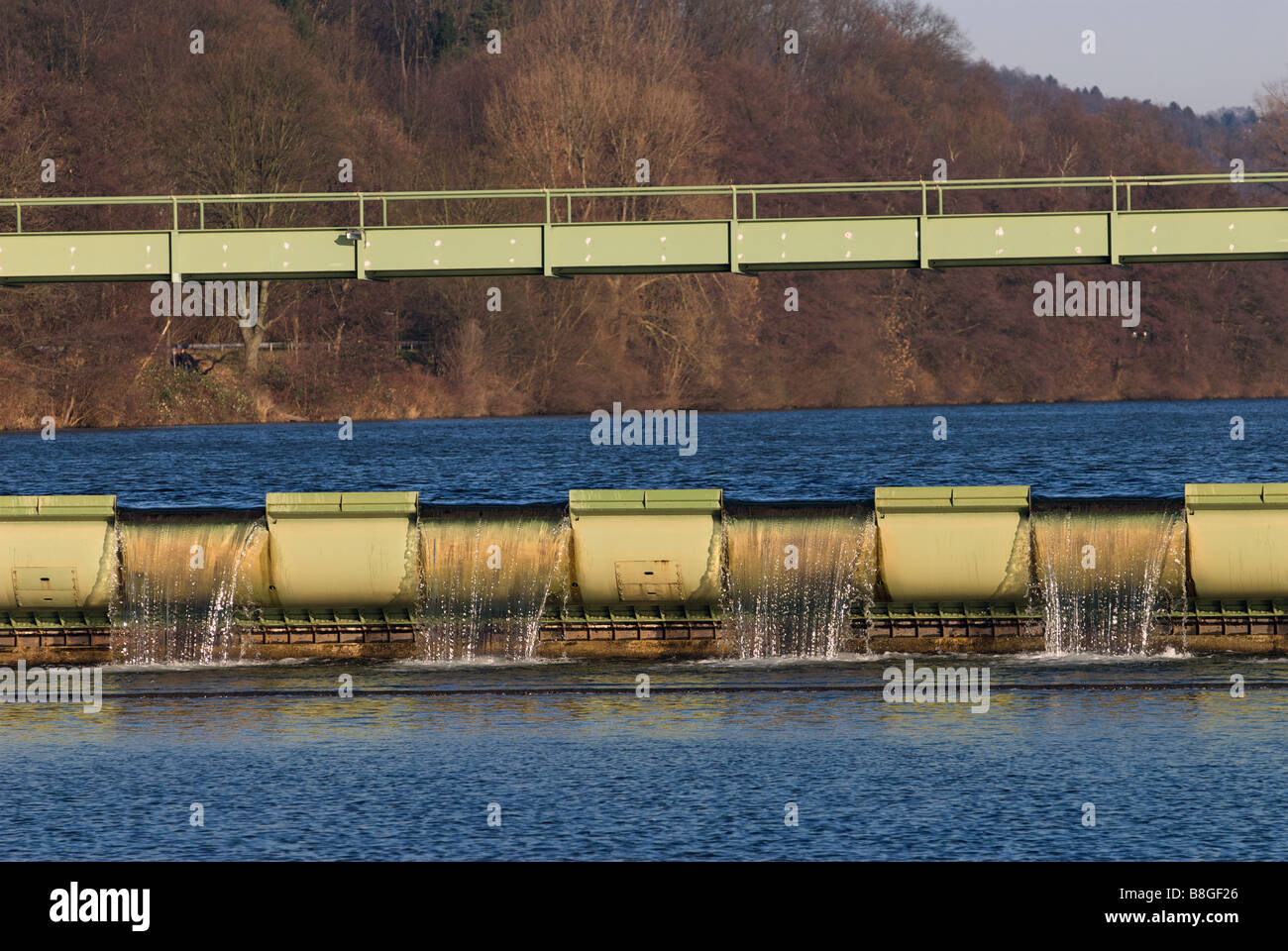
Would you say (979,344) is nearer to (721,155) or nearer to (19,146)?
(721,155)

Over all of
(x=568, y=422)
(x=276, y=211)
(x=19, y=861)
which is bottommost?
(x=19, y=861)

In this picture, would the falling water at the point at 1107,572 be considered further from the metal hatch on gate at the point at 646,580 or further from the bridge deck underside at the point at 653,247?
the bridge deck underside at the point at 653,247

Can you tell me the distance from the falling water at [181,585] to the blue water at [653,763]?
0.87 meters

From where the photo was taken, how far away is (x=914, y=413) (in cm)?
9375

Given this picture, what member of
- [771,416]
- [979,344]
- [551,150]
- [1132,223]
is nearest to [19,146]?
[551,150]

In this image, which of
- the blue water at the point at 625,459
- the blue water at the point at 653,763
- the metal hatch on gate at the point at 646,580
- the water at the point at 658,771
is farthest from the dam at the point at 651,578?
the blue water at the point at 625,459

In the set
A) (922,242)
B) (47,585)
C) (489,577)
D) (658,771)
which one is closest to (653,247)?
(922,242)

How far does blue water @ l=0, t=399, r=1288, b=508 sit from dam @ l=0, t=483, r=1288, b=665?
11.5m

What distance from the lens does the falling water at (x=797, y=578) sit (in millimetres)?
22141

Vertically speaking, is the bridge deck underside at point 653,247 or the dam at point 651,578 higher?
the bridge deck underside at point 653,247

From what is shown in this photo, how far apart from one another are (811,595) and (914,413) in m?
72.3

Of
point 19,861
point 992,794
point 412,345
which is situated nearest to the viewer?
point 19,861

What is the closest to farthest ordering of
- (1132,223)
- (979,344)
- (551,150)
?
1. (1132,223)
2. (551,150)
3. (979,344)

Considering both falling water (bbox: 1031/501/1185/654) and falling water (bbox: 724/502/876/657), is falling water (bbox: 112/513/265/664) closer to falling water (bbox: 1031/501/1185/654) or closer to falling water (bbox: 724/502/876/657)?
falling water (bbox: 724/502/876/657)
